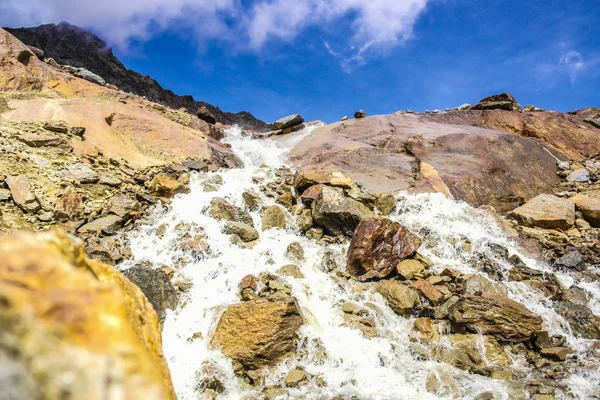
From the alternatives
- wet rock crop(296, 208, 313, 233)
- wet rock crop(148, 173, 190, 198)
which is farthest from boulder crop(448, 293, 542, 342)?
wet rock crop(148, 173, 190, 198)

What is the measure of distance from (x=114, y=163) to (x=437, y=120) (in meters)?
20.6

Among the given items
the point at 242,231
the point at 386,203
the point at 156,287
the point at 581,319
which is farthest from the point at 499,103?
the point at 156,287

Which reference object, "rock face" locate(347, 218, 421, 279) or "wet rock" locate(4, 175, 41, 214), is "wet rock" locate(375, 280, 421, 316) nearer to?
"rock face" locate(347, 218, 421, 279)

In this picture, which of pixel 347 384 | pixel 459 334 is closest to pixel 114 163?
pixel 347 384

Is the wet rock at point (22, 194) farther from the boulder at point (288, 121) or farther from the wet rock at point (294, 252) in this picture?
the boulder at point (288, 121)

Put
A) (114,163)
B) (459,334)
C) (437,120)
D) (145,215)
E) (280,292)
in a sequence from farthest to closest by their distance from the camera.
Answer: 1. (437,120)
2. (114,163)
3. (145,215)
4. (280,292)
5. (459,334)

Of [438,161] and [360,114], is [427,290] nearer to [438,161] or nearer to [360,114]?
[438,161]

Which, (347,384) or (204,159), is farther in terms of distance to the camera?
(204,159)

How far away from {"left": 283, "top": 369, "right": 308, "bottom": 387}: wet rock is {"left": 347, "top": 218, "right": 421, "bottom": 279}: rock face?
3709 millimetres

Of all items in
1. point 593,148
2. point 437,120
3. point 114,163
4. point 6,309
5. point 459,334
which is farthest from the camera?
point 437,120

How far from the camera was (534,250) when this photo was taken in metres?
11.6

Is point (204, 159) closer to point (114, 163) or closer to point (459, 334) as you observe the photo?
point (114, 163)

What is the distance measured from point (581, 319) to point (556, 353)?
172 centimetres

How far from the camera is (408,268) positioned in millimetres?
9680
